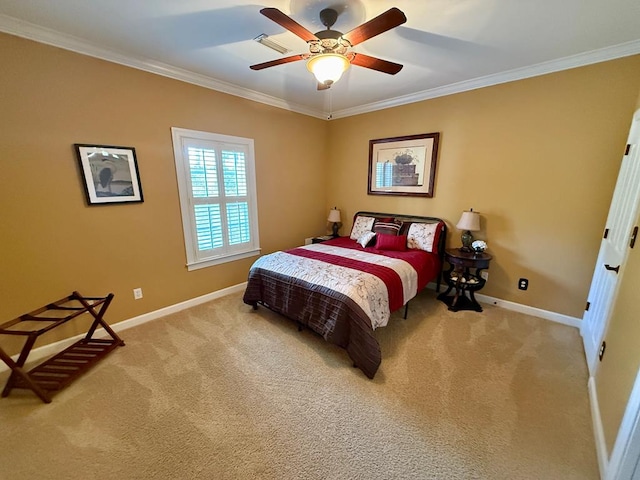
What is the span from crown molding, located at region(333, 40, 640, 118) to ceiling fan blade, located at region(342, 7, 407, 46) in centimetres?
207

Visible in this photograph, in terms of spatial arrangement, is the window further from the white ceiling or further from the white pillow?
the white pillow

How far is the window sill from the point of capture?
305cm

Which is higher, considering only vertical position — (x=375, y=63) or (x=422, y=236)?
(x=375, y=63)

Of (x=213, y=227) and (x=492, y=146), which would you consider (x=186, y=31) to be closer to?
(x=213, y=227)

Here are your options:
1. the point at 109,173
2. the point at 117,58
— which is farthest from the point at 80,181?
the point at 117,58

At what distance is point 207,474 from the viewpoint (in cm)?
131

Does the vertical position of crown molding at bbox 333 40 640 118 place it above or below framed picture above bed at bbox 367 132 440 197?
above

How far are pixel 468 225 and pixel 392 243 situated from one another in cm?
86

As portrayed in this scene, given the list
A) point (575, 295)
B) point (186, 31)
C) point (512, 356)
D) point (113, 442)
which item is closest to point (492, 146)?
point (575, 295)

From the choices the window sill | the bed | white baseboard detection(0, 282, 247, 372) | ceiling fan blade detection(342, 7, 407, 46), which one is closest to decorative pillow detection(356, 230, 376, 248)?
the bed

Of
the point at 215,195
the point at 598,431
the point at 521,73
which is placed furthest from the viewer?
the point at 215,195

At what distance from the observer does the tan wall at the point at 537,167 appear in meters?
2.33

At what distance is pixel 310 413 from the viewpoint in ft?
5.45

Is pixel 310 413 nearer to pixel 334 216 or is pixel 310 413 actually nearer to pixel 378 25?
pixel 378 25
